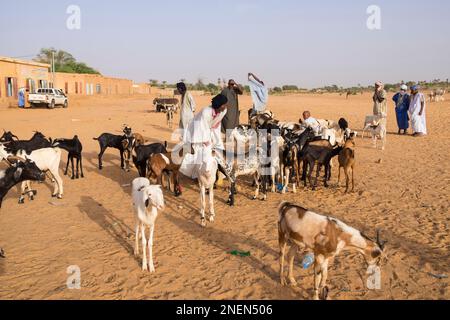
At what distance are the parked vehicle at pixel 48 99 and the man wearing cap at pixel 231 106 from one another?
25749 millimetres

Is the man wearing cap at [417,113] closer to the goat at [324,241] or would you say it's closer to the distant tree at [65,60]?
the goat at [324,241]

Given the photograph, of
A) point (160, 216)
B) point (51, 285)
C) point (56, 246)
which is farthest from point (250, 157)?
point (51, 285)

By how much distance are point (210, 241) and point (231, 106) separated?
19.2 ft

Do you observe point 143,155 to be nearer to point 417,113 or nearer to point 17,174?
point 17,174

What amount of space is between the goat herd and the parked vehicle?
23.2 metres

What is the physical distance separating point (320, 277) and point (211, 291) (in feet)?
4.68

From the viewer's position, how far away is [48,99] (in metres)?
31.9

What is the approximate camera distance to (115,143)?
12273 millimetres

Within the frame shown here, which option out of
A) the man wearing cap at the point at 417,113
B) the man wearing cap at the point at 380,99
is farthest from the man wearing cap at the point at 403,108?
the man wearing cap at the point at 380,99

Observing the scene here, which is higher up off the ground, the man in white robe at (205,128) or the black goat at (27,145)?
the man in white robe at (205,128)

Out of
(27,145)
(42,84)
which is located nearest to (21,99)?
(42,84)

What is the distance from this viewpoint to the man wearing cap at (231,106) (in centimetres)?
1108

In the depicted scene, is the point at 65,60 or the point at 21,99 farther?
the point at 65,60
